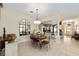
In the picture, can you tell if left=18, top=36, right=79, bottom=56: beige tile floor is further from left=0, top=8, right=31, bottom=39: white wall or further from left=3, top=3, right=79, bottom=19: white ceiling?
left=3, top=3, right=79, bottom=19: white ceiling

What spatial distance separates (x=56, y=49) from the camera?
100 inches

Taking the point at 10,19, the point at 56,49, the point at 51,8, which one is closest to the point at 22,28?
the point at 10,19

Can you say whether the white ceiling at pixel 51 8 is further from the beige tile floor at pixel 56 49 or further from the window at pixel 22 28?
the beige tile floor at pixel 56 49

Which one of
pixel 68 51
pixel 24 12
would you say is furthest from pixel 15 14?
pixel 68 51

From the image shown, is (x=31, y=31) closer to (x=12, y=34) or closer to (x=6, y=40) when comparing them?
(x=12, y=34)

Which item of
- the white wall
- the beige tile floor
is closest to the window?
the white wall

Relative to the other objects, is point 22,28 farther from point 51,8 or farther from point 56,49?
point 56,49

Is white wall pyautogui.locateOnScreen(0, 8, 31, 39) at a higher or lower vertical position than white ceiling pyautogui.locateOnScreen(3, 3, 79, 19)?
lower

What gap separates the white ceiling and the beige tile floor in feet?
1.82

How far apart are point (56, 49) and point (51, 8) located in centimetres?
93

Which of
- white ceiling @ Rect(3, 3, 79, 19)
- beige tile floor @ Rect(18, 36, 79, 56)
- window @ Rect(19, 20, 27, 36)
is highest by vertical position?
white ceiling @ Rect(3, 3, 79, 19)

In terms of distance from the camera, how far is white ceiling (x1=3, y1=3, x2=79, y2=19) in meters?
2.47

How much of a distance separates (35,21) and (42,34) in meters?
0.35

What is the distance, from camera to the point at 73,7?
248 cm
